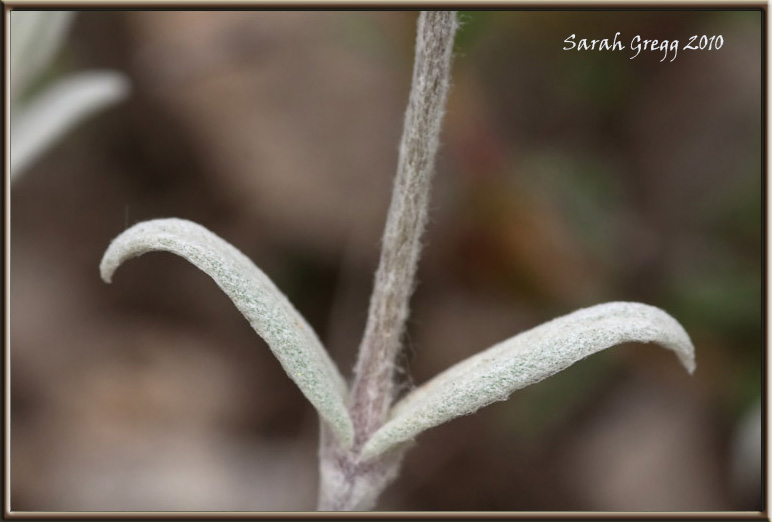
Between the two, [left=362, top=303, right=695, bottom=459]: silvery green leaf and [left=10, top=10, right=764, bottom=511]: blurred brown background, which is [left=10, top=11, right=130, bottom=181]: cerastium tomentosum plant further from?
[left=362, top=303, right=695, bottom=459]: silvery green leaf

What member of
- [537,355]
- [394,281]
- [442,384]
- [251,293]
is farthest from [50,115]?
[537,355]

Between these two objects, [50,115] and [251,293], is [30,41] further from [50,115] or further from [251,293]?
[251,293]

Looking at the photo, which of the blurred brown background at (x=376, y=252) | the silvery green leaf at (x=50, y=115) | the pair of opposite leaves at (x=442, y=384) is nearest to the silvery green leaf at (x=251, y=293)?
the pair of opposite leaves at (x=442, y=384)

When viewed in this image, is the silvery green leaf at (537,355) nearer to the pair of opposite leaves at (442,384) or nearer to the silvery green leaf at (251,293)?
the pair of opposite leaves at (442,384)

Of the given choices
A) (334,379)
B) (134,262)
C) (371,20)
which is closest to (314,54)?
(371,20)

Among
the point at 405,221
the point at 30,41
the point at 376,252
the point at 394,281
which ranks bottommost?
the point at 394,281

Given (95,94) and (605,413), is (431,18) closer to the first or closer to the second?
(95,94)
